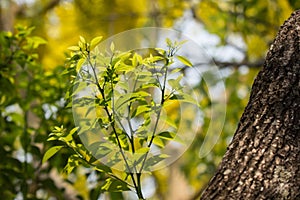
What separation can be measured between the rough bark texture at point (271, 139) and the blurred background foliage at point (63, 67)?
99 cm

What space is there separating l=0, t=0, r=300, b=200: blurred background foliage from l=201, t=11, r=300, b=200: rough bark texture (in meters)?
0.99

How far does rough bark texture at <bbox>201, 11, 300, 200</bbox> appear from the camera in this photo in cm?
166

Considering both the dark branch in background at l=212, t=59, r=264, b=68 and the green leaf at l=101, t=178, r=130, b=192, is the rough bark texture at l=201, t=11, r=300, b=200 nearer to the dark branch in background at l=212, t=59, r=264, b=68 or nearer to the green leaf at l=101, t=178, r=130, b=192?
the green leaf at l=101, t=178, r=130, b=192

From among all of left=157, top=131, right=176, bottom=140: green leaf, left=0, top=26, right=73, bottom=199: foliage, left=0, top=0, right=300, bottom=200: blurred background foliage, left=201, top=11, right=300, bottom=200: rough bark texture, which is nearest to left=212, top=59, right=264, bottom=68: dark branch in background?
left=0, top=0, right=300, bottom=200: blurred background foliage

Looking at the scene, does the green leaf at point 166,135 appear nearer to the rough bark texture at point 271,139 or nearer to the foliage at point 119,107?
the foliage at point 119,107

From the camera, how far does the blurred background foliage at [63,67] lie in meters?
3.11

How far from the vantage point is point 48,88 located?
3.26 meters

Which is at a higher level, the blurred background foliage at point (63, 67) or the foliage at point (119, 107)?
the blurred background foliage at point (63, 67)

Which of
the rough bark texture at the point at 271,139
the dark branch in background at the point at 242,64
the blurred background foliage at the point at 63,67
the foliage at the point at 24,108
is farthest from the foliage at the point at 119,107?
the dark branch in background at the point at 242,64

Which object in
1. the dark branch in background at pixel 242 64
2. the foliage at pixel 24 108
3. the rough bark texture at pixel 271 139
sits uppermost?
the dark branch in background at pixel 242 64

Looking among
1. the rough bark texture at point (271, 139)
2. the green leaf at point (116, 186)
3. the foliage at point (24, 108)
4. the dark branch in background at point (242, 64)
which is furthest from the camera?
the dark branch in background at point (242, 64)

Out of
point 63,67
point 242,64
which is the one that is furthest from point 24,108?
point 242,64

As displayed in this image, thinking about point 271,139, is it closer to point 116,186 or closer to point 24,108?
point 116,186

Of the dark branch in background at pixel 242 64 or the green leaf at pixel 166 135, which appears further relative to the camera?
the dark branch in background at pixel 242 64
